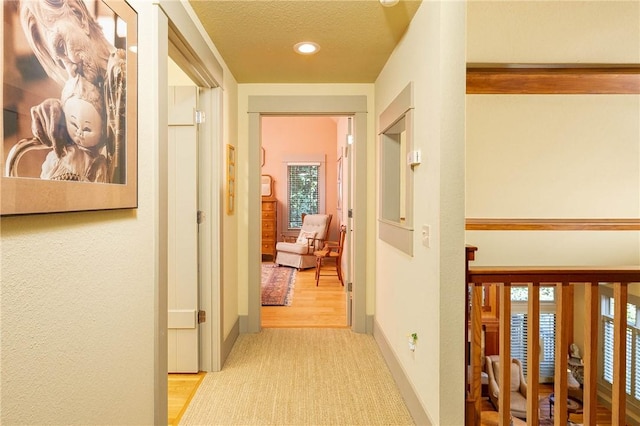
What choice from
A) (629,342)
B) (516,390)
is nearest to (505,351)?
(516,390)

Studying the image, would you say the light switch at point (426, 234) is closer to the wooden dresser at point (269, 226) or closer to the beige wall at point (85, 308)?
the beige wall at point (85, 308)

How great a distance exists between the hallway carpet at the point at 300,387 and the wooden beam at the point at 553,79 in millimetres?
2502

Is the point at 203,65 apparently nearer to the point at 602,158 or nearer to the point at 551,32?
the point at 551,32

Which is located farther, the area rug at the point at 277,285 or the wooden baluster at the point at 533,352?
the area rug at the point at 277,285

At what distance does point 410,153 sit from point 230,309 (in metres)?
1.95

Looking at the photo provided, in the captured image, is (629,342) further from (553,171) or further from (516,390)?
(553,171)

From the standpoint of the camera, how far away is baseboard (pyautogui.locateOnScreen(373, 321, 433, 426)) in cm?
197

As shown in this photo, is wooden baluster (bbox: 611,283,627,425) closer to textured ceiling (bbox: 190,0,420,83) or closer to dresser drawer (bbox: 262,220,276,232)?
textured ceiling (bbox: 190,0,420,83)

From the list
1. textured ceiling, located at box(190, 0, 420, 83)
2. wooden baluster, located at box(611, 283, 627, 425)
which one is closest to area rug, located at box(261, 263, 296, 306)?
textured ceiling, located at box(190, 0, 420, 83)

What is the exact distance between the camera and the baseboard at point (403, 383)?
1966 mm

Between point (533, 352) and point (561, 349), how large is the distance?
0.13 meters

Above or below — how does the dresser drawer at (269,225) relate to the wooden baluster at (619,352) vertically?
above

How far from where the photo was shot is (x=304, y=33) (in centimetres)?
233

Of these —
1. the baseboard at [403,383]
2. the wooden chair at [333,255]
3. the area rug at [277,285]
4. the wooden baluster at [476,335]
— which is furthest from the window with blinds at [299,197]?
the wooden baluster at [476,335]
